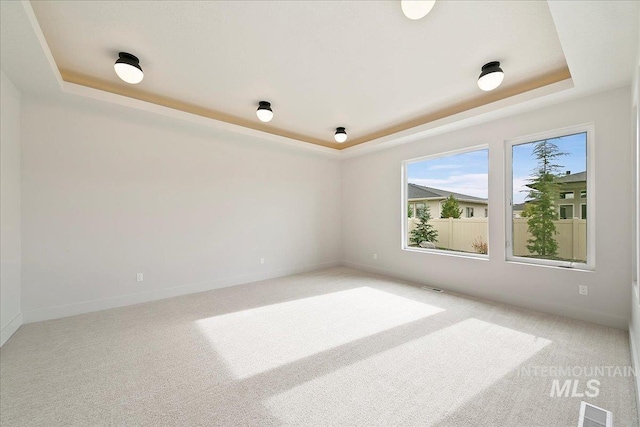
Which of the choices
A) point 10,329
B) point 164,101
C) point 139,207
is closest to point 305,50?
point 164,101

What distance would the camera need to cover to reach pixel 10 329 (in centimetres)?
268

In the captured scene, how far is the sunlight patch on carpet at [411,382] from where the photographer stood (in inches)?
64.7

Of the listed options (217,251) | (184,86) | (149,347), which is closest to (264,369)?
(149,347)

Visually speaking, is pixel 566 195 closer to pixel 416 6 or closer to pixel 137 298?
pixel 416 6

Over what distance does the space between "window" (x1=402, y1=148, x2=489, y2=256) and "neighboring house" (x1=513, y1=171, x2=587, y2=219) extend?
0.82 metres

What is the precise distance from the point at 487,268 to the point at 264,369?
3.42m

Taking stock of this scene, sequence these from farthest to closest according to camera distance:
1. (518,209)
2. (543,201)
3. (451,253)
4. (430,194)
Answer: (430,194) < (451,253) < (518,209) < (543,201)

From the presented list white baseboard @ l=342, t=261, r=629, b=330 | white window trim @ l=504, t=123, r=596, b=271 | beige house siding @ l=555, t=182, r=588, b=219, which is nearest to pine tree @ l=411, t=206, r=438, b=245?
white baseboard @ l=342, t=261, r=629, b=330

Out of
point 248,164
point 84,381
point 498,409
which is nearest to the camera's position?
point 498,409

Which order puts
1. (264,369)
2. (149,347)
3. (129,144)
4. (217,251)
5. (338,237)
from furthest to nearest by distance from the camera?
(338,237)
(217,251)
(129,144)
(149,347)
(264,369)

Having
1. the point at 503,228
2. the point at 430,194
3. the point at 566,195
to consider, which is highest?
the point at 430,194

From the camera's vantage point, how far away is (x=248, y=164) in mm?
4898

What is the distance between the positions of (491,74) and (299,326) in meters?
3.37

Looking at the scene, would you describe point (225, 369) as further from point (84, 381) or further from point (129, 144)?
point (129, 144)
